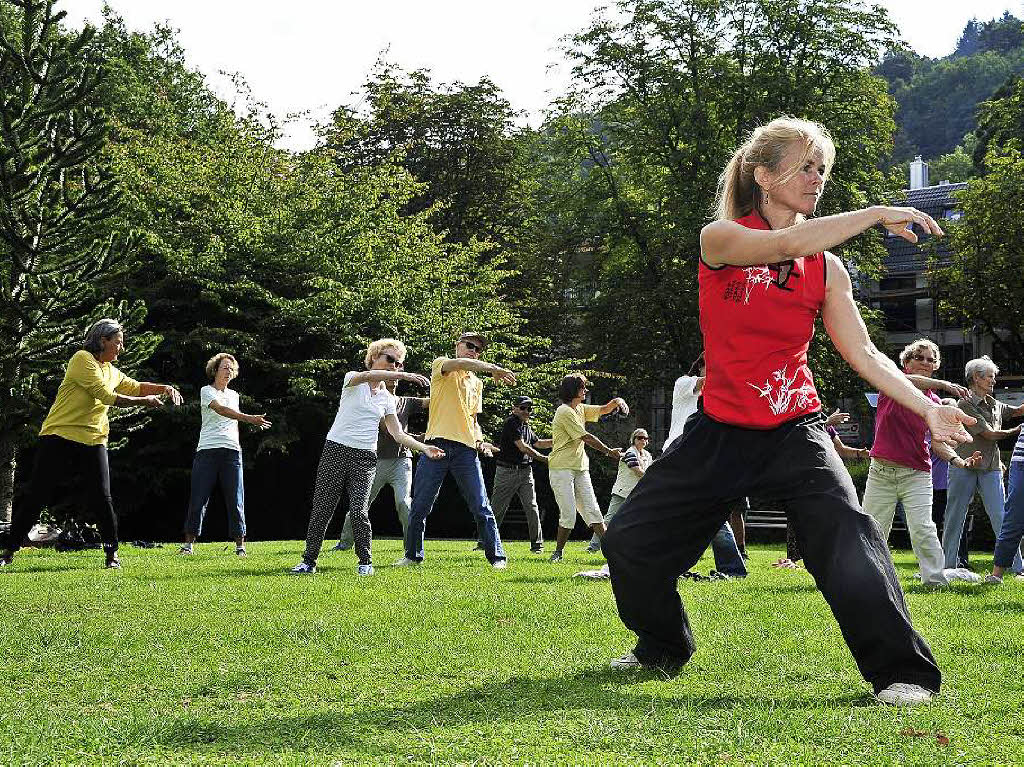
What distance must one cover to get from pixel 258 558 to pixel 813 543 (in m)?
9.02

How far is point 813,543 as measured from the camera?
5.08 m

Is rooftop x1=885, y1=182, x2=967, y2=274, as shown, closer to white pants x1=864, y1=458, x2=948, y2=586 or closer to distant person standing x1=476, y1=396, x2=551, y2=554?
distant person standing x1=476, y1=396, x2=551, y2=554

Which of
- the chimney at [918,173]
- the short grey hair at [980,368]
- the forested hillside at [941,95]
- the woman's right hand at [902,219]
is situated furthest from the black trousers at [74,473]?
the forested hillside at [941,95]

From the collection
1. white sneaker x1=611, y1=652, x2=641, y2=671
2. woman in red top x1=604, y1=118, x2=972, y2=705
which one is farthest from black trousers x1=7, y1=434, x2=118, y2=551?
woman in red top x1=604, y1=118, x2=972, y2=705

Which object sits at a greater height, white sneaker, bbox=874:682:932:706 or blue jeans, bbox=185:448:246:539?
blue jeans, bbox=185:448:246:539

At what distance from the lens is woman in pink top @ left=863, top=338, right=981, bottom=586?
10.0 meters

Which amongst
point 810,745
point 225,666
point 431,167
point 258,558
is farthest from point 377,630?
point 431,167

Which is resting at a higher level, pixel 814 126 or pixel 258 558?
pixel 814 126

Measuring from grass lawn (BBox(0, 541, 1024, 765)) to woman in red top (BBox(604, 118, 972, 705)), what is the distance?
429 mm

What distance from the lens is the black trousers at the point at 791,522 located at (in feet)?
16.0

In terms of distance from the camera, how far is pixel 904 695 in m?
4.78

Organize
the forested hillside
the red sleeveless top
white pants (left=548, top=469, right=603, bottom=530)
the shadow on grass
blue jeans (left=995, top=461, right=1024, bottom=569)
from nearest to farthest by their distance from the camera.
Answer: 1. the shadow on grass
2. the red sleeveless top
3. blue jeans (left=995, top=461, right=1024, bottom=569)
4. white pants (left=548, top=469, right=603, bottom=530)
5. the forested hillside

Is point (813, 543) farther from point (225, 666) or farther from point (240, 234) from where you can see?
point (240, 234)

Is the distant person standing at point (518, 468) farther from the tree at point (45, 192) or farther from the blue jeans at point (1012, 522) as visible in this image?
the blue jeans at point (1012, 522)
